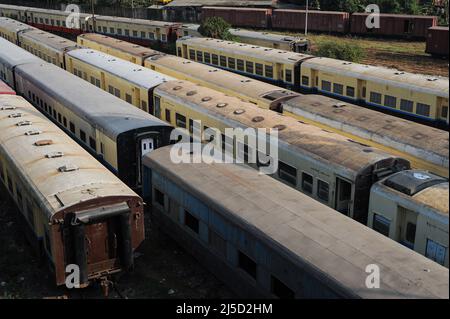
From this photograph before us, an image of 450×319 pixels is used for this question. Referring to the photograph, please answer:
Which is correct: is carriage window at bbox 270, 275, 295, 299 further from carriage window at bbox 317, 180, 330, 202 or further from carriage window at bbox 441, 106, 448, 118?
carriage window at bbox 441, 106, 448, 118

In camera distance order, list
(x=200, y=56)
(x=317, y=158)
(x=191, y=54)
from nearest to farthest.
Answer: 1. (x=317, y=158)
2. (x=200, y=56)
3. (x=191, y=54)

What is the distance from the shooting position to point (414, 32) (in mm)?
57469

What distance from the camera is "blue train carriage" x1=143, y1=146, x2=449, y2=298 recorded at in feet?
37.0

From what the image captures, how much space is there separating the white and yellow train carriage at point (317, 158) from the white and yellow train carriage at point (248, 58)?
1090 cm

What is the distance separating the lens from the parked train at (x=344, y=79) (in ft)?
82.3

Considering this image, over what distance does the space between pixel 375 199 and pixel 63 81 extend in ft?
61.0

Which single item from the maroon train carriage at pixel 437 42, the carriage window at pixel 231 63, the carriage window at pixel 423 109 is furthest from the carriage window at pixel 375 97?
the maroon train carriage at pixel 437 42

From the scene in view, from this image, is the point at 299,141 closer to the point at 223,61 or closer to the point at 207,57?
the point at 223,61

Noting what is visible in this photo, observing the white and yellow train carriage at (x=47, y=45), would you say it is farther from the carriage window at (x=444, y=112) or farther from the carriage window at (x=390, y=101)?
the carriage window at (x=444, y=112)

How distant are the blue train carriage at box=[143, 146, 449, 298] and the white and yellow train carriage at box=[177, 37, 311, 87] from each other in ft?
54.5

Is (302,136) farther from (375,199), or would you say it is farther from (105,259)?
(105,259)

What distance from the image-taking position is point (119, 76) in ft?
94.7

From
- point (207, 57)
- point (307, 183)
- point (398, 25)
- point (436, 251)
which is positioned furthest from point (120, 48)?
point (398, 25)

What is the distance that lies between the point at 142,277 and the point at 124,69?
1615 cm
